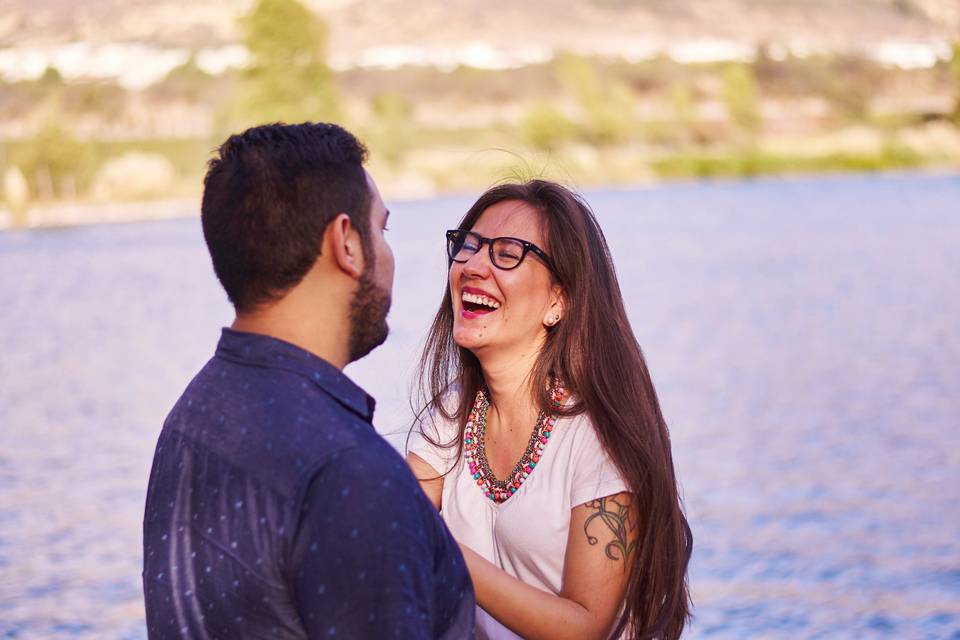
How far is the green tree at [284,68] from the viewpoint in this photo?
56.5 metres

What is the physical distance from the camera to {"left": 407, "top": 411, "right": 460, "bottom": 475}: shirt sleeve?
2.71 metres

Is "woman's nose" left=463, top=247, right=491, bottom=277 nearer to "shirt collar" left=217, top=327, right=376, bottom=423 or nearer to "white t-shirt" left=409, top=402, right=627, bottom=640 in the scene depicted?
"white t-shirt" left=409, top=402, right=627, bottom=640

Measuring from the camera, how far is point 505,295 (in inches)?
A: 105

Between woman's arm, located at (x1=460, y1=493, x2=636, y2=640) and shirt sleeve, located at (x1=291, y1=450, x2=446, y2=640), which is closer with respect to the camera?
shirt sleeve, located at (x1=291, y1=450, x2=446, y2=640)

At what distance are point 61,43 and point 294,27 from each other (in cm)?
6304

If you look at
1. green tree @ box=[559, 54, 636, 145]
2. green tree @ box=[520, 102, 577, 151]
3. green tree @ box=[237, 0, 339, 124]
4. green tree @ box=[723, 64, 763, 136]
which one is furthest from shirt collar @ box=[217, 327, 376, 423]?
green tree @ box=[723, 64, 763, 136]

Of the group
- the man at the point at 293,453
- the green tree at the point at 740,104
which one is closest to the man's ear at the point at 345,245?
the man at the point at 293,453

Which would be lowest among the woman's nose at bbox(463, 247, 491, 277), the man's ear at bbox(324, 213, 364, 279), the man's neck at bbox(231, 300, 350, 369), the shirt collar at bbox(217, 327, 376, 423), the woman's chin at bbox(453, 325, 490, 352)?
the shirt collar at bbox(217, 327, 376, 423)

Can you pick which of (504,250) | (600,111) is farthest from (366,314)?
(600,111)

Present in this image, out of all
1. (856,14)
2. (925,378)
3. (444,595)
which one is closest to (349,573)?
(444,595)

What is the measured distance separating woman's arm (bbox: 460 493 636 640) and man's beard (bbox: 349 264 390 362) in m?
0.75

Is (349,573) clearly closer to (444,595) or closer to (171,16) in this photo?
(444,595)

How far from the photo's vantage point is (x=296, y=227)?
1.66m

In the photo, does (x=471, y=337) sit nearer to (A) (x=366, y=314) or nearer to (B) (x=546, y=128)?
(A) (x=366, y=314)
